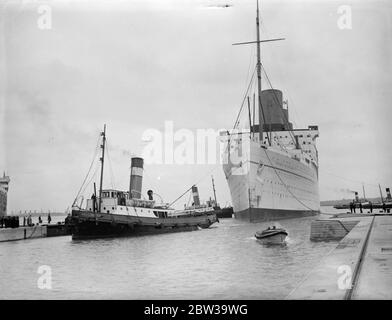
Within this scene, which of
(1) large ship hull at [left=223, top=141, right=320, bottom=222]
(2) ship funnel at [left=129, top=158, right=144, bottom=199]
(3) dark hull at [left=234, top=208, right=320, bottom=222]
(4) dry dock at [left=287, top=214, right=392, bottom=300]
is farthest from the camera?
(3) dark hull at [left=234, top=208, right=320, bottom=222]

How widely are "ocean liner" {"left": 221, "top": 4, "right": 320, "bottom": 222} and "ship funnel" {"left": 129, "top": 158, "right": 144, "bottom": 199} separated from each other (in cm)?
708

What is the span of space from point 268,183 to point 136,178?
463 inches

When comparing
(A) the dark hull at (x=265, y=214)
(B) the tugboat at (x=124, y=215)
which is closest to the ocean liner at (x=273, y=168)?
(A) the dark hull at (x=265, y=214)

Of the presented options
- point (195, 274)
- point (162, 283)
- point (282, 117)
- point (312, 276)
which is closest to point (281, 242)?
point (195, 274)

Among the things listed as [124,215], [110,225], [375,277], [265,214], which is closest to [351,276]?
[375,277]

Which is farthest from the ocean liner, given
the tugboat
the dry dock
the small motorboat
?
the dry dock

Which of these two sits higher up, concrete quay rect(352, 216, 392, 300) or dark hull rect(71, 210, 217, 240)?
concrete quay rect(352, 216, 392, 300)

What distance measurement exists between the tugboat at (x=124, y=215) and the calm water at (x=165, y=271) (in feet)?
18.9

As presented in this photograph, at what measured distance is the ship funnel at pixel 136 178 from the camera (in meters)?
27.0

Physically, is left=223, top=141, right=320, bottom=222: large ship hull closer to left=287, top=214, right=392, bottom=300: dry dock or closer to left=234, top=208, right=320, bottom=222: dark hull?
left=234, top=208, right=320, bottom=222: dark hull

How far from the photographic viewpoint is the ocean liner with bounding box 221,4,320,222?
3028 centimetres

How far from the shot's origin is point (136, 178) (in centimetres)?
2745

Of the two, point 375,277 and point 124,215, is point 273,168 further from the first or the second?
point 375,277
